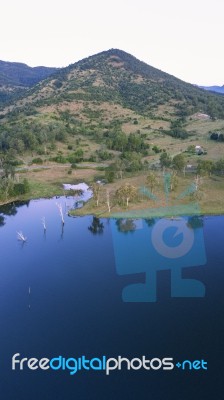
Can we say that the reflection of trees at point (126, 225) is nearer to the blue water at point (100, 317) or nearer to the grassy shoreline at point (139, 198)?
the blue water at point (100, 317)

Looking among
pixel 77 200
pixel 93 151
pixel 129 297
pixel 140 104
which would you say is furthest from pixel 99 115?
pixel 129 297

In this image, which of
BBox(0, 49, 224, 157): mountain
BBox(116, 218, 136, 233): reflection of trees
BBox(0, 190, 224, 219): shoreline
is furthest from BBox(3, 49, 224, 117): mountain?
BBox(116, 218, 136, 233): reflection of trees

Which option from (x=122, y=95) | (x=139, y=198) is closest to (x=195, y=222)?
(x=139, y=198)

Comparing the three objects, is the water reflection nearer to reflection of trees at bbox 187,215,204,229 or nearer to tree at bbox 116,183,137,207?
reflection of trees at bbox 187,215,204,229

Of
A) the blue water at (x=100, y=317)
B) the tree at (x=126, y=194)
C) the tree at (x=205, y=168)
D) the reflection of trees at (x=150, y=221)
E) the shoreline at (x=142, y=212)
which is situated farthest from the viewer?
the tree at (x=205, y=168)

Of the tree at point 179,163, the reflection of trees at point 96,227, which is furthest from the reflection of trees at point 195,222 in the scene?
the tree at point 179,163

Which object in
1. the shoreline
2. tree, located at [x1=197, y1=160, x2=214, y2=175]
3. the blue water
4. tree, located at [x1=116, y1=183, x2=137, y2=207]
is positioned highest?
tree, located at [x1=197, y1=160, x2=214, y2=175]

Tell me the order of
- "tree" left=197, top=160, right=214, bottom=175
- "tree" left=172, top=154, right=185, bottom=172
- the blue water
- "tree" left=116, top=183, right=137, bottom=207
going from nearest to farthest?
the blue water < "tree" left=116, top=183, right=137, bottom=207 < "tree" left=197, top=160, right=214, bottom=175 < "tree" left=172, top=154, right=185, bottom=172
